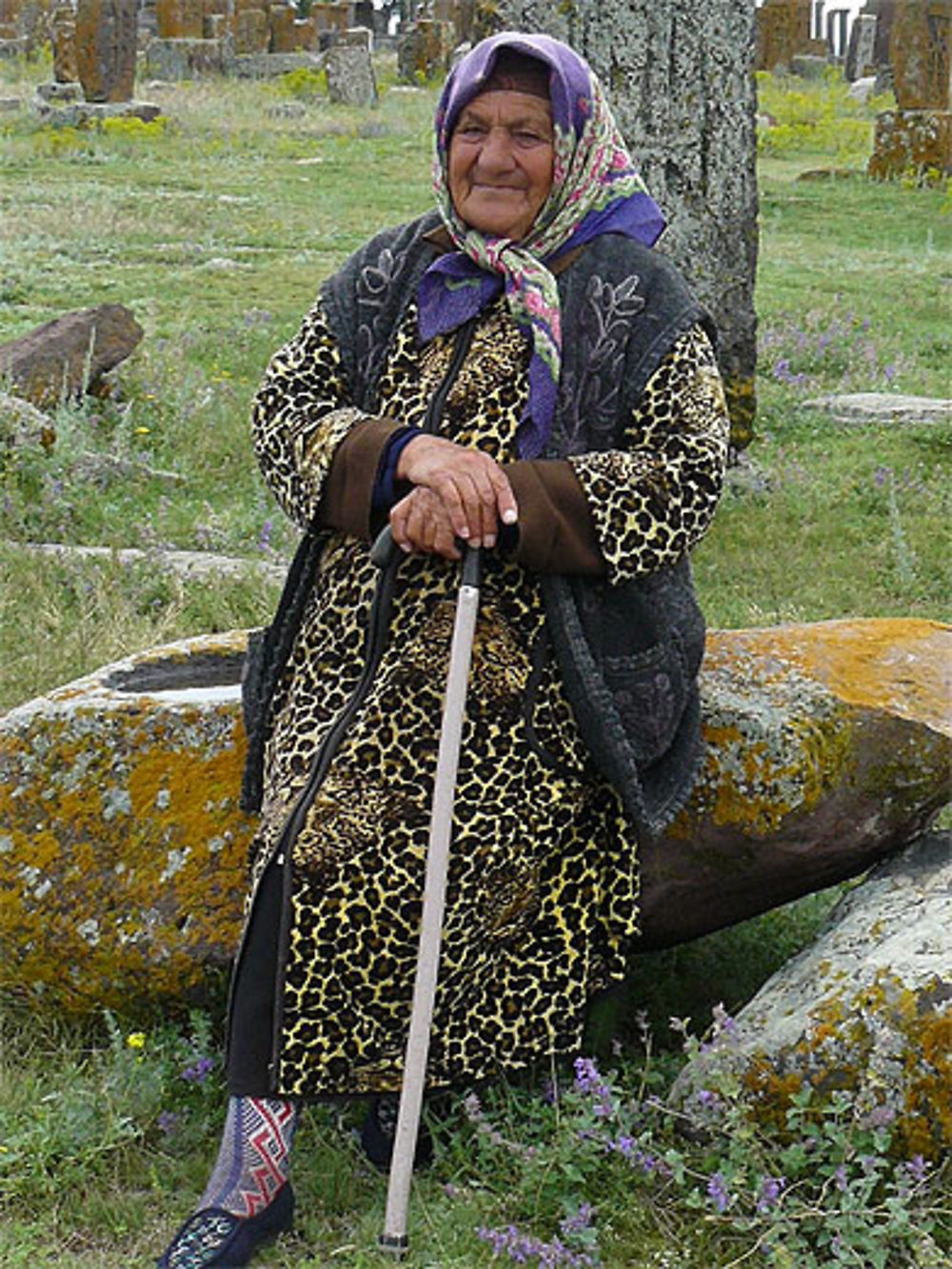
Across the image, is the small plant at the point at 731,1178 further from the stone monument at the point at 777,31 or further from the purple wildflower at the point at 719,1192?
the stone monument at the point at 777,31

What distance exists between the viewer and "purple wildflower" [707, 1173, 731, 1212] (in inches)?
119

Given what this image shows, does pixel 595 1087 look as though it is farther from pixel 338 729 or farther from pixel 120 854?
pixel 120 854

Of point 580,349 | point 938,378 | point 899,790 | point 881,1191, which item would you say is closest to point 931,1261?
point 881,1191

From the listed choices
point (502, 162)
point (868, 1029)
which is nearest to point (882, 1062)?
point (868, 1029)

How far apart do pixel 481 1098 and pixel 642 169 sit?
164 inches

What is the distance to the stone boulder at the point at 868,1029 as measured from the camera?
3066 millimetres

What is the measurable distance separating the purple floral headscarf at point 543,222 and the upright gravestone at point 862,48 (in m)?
37.8

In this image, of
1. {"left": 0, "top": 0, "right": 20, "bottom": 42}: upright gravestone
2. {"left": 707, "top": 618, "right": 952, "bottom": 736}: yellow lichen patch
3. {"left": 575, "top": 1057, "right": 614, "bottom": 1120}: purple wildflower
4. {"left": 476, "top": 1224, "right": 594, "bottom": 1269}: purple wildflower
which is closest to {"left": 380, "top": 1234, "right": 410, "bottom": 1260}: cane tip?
{"left": 476, "top": 1224, "right": 594, "bottom": 1269}: purple wildflower

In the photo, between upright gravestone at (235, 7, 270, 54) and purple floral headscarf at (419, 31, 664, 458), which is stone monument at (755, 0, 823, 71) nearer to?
upright gravestone at (235, 7, 270, 54)

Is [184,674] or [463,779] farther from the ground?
[463,779]

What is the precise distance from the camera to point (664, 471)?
3.32 meters

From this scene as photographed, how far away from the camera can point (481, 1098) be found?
351cm

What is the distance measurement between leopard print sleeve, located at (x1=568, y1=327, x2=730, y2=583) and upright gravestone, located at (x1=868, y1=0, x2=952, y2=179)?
15.2 metres

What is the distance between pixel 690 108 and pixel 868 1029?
4341 mm
